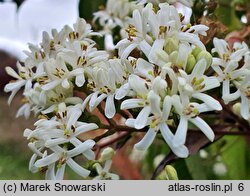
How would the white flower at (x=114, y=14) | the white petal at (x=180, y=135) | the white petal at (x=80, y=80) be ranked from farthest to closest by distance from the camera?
1. the white flower at (x=114, y=14)
2. the white petal at (x=80, y=80)
3. the white petal at (x=180, y=135)

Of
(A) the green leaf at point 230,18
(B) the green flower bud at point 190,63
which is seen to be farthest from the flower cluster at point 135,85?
(A) the green leaf at point 230,18

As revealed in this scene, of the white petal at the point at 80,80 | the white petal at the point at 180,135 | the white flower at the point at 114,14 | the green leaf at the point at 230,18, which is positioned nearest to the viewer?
the white petal at the point at 180,135

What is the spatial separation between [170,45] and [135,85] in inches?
2.4

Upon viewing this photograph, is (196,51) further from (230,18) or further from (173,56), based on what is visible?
(230,18)

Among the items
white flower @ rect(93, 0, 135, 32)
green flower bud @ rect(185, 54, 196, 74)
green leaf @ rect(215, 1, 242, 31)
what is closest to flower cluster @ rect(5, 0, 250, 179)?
green flower bud @ rect(185, 54, 196, 74)

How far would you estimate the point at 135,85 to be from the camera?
55cm

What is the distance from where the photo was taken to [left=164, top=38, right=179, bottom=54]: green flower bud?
1.90ft

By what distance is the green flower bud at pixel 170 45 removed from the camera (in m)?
0.58

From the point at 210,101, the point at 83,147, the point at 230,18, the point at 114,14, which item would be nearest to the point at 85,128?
the point at 83,147

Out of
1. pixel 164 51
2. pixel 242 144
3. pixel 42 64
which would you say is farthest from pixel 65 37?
pixel 242 144

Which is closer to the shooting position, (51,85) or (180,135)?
(180,135)

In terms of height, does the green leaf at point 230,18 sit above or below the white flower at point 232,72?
below

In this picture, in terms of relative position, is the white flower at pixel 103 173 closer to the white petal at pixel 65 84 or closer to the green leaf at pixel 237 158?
the white petal at pixel 65 84

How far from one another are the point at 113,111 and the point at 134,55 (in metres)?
0.07
